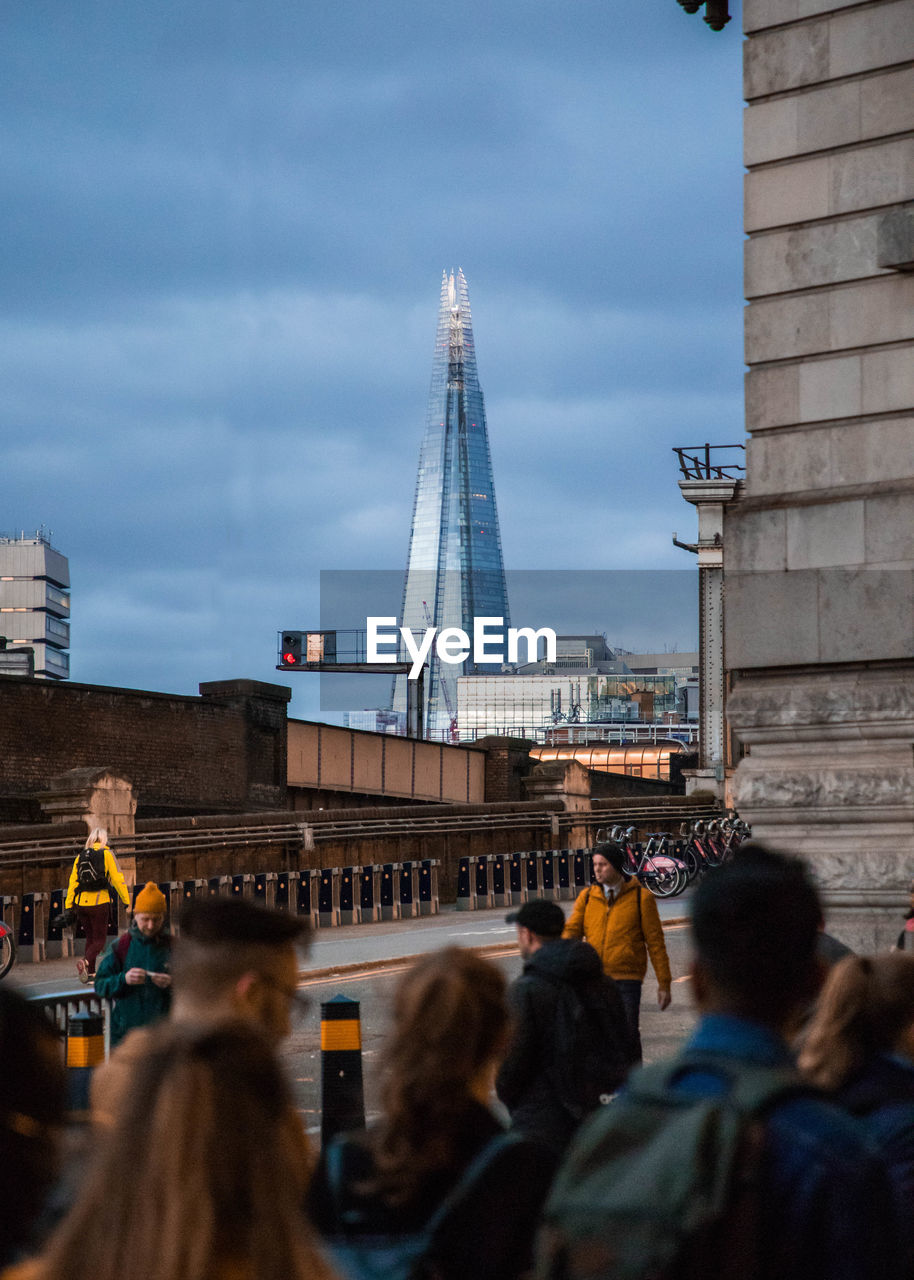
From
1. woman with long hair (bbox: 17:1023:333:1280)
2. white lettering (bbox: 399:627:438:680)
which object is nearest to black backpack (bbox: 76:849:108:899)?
woman with long hair (bbox: 17:1023:333:1280)

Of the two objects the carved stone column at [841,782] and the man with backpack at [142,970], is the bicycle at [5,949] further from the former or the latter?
the carved stone column at [841,782]

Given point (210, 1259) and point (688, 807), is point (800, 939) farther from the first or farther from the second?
point (688, 807)

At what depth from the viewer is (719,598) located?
5012cm

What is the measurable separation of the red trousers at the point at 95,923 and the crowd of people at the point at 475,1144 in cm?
1430

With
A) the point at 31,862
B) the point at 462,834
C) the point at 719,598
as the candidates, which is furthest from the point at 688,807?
the point at 31,862

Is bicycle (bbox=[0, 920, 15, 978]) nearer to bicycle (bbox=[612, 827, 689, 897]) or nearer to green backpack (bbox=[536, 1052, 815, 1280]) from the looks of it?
bicycle (bbox=[612, 827, 689, 897])

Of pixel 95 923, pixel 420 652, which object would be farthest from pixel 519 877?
pixel 420 652

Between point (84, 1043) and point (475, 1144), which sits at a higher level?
point (475, 1144)

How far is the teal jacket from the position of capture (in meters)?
8.90

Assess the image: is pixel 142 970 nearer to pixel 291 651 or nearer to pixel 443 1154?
pixel 443 1154

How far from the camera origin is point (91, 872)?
17703 millimetres

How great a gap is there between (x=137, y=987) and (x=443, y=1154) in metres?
6.00

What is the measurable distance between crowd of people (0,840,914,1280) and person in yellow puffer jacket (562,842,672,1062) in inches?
237

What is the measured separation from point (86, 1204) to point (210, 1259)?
18 centimetres
